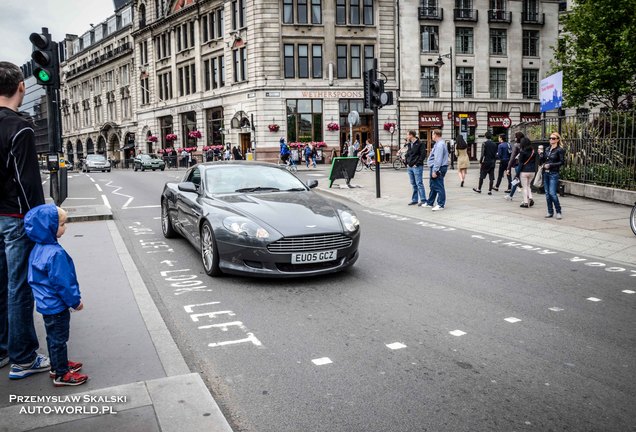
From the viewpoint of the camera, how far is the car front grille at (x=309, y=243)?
630 centimetres

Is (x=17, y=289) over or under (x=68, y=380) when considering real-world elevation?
over

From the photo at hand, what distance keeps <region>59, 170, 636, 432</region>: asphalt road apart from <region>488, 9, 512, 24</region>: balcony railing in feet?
147

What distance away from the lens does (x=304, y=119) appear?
142ft

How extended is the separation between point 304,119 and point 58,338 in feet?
133

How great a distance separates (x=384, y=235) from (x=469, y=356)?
6006 mm

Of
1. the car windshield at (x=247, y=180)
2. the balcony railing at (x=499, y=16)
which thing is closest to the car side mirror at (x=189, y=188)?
the car windshield at (x=247, y=180)

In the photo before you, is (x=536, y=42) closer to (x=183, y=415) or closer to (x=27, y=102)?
(x=183, y=415)

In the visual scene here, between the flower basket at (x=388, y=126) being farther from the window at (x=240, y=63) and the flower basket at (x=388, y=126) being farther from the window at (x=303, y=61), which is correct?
the window at (x=240, y=63)

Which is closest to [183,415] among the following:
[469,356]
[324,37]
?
[469,356]

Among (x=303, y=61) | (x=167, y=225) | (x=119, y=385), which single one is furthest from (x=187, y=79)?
(x=119, y=385)

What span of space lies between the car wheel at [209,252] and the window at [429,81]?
41.6 metres

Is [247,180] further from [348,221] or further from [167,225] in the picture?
[167,225]

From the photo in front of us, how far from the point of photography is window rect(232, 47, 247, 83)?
44562 mm

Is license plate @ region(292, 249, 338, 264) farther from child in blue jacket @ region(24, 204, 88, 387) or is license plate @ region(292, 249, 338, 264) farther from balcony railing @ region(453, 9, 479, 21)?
balcony railing @ region(453, 9, 479, 21)
